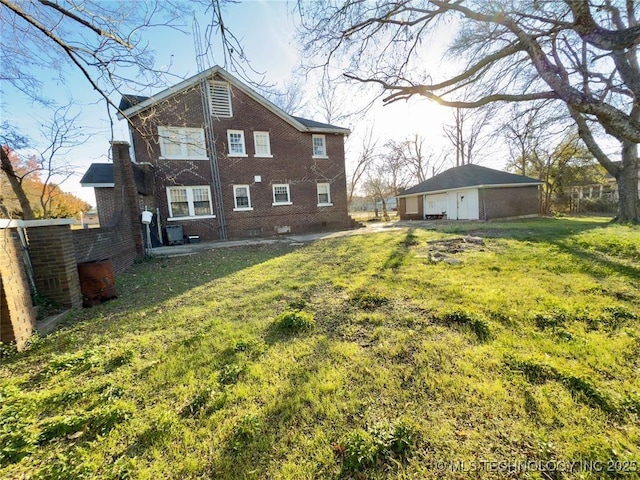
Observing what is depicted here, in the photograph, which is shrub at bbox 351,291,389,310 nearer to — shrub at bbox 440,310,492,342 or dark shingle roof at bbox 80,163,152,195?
shrub at bbox 440,310,492,342

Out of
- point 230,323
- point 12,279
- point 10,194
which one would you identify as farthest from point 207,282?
point 10,194

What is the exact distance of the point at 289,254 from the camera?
A: 30.3ft

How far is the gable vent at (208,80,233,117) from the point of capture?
555 inches

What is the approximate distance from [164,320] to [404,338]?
3.55m

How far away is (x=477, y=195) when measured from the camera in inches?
747

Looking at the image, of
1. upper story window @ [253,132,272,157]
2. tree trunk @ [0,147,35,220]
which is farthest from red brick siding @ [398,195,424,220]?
tree trunk @ [0,147,35,220]

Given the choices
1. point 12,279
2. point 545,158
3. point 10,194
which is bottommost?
point 12,279

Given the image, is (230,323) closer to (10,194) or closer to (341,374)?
(341,374)

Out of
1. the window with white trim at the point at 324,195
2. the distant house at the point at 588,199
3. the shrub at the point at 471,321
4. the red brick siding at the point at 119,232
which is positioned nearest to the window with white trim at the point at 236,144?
the window with white trim at the point at 324,195

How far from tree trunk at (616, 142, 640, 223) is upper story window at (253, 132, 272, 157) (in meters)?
18.4

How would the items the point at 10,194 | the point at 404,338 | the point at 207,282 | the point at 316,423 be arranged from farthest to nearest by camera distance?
the point at 10,194
the point at 207,282
the point at 404,338
the point at 316,423

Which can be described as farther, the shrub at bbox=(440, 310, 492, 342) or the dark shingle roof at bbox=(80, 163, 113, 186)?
the dark shingle roof at bbox=(80, 163, 113, 186)

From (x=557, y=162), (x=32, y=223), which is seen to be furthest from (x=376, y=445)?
(x=557, y=162)

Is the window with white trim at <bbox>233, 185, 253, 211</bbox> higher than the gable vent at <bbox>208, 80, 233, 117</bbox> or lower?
lower
